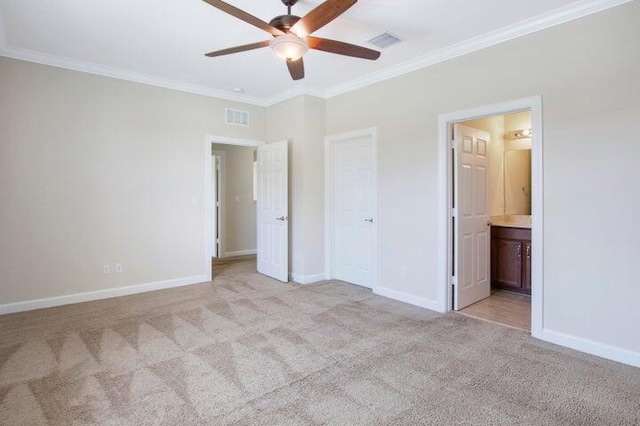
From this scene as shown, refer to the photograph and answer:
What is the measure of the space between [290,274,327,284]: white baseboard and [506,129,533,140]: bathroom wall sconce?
340 cm

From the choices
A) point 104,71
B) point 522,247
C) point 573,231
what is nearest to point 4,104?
point 104,71

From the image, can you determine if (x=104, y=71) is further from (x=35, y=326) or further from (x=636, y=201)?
(x=636, y=201)

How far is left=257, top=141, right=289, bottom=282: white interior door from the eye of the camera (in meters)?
5.06

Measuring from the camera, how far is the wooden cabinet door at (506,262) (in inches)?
175

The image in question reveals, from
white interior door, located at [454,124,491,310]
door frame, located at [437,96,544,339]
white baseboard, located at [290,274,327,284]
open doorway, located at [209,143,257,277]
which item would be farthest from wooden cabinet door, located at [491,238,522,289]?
open doorway, located at [209,143,257,277]

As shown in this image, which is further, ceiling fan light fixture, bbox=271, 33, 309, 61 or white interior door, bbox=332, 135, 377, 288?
white interior door, bbox=332, 135, 377, 288

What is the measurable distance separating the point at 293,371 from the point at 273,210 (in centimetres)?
307

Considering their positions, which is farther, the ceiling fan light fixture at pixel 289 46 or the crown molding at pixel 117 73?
the crown molding at pixel 117 73

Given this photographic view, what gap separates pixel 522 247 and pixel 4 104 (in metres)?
6.24

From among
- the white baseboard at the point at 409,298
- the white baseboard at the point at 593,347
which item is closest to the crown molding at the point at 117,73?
the white baseboard at the point at 409,298

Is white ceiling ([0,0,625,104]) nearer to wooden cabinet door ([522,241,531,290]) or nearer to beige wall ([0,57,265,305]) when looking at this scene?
beige wall ([0,57,265,305])

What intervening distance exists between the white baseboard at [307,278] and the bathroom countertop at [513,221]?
2.50 metres

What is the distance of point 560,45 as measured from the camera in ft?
9.59

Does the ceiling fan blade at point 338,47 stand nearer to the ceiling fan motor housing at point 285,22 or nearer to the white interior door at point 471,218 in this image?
the ceiling fan motor housing at point 285,22
